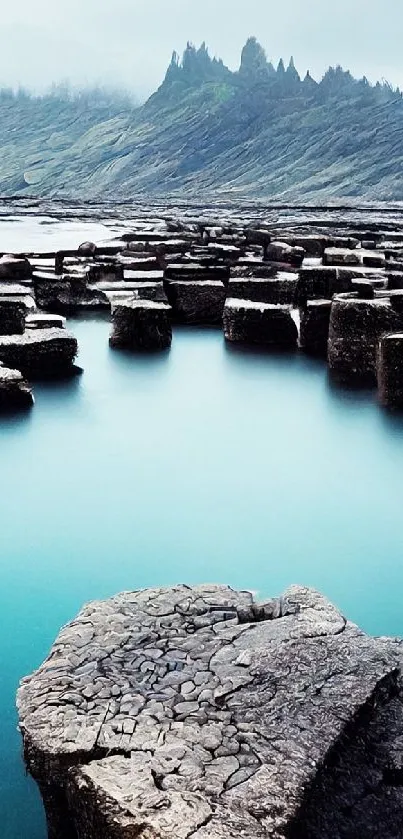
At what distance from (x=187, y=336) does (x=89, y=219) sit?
65.5ft

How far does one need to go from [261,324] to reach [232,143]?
80.6 meters

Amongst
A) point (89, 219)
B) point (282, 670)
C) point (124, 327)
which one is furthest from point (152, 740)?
point (89, 219)

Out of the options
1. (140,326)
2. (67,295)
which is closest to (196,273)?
(67,295)

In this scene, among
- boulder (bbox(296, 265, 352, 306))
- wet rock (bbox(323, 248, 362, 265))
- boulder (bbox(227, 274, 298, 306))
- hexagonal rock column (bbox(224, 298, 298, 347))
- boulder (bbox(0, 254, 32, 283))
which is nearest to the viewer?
hexagonal rock column (bbox(224, 298, 298, 347))

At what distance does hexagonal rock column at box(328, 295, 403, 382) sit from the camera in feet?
19.8

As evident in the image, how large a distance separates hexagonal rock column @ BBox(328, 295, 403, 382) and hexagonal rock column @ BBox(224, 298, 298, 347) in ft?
2.97

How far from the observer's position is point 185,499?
3881 millimetres

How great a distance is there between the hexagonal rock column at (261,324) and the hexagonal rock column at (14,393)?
7.99ft

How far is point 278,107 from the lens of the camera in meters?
89.2

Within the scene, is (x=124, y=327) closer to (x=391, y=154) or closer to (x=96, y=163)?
(x=391, y=154)

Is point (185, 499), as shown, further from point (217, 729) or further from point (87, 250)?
point (87, 250)

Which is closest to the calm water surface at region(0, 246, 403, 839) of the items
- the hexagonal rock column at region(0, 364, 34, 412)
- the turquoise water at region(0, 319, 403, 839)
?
the turquoise water at region(0, 319, 403, 839)

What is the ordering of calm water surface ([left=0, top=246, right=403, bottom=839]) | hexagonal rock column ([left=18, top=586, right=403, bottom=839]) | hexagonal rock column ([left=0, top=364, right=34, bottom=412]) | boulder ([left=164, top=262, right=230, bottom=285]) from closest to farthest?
hexagonal rock column ([left=18, top=586, right=403, bottom=839])
calm water surface ([left=0, top=246, right=403, bottom=839])
hexagonal rock column ([left=0, top=364, right=34, bottom=412])
boulder ([left=164, top=262, right=230, bottom=285])

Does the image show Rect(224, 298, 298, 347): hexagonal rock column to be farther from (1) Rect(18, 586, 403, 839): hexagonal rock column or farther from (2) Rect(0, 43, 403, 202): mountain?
(2) Rect(0, 43, 403, 202): mountain
